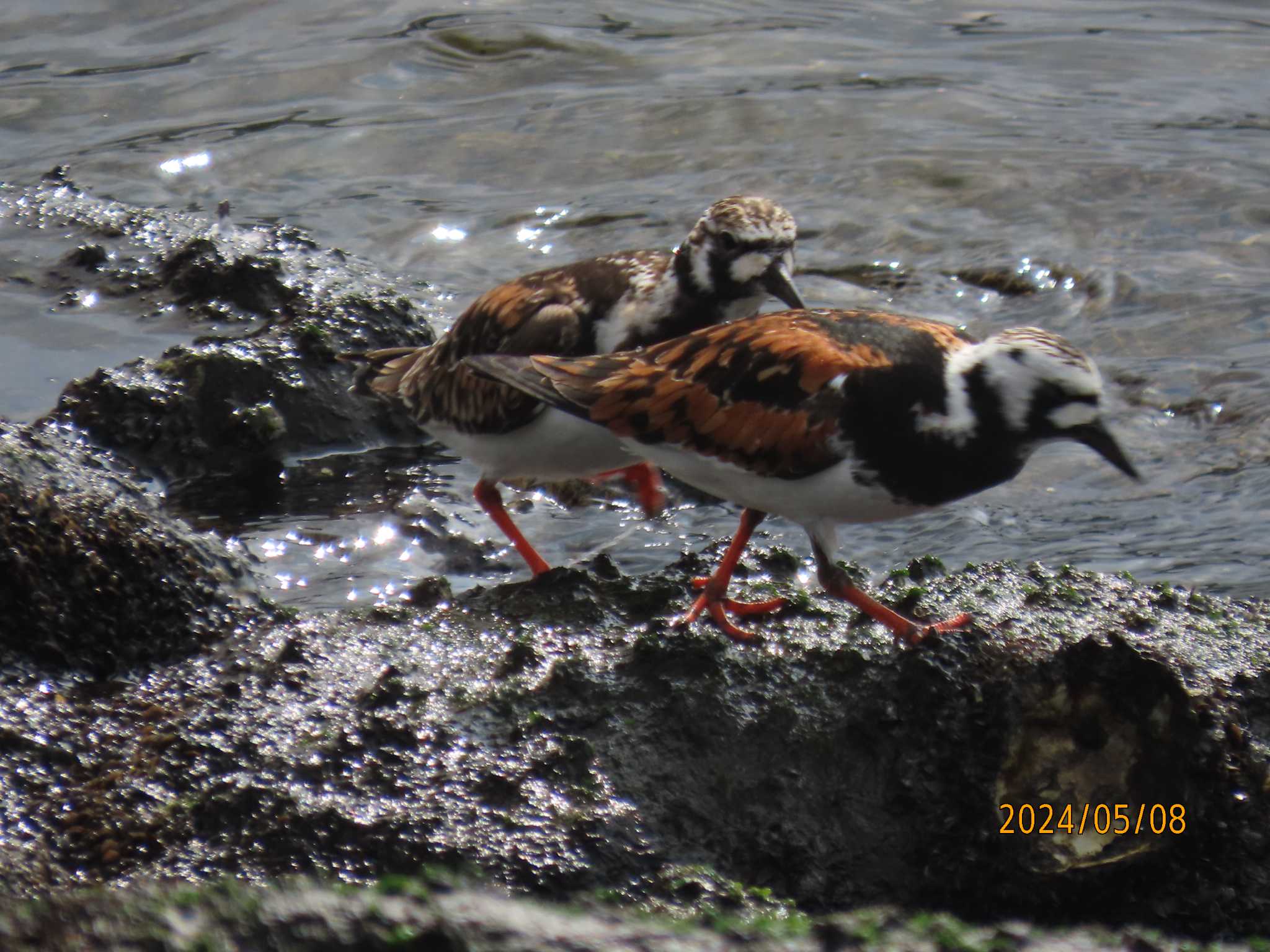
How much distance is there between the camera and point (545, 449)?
16.0 ft

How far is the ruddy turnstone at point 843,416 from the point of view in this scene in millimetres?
3770

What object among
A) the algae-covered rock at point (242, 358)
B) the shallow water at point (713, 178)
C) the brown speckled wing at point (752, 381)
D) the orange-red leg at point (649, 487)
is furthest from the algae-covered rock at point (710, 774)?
the algae-covered rock at point (242, 358)

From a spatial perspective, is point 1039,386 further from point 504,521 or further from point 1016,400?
point 504,521

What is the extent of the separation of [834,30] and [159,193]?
5.34 metres

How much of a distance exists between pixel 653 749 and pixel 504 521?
213 cm

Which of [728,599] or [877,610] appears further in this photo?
[728,599]

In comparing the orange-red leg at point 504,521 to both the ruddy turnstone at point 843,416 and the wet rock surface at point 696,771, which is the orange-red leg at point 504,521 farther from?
the wet rock surface at point 696,771

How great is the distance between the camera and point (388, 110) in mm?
10969

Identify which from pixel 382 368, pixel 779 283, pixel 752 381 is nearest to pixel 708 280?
pixel 779 283

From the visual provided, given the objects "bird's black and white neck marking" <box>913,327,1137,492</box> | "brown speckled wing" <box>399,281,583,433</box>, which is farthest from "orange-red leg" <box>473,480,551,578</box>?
"bird's black and white neck marking" <box>913,327,1137,492</box>

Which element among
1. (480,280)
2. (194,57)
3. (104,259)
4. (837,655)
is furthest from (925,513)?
(194,57)

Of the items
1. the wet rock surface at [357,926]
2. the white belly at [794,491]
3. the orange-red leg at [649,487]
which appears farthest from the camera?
the orange-red leg at [649,487]

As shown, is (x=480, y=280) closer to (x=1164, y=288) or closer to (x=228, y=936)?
(x=1164, y=288)

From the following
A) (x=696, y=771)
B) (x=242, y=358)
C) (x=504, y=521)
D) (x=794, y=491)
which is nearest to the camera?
(x=696, y=771)
